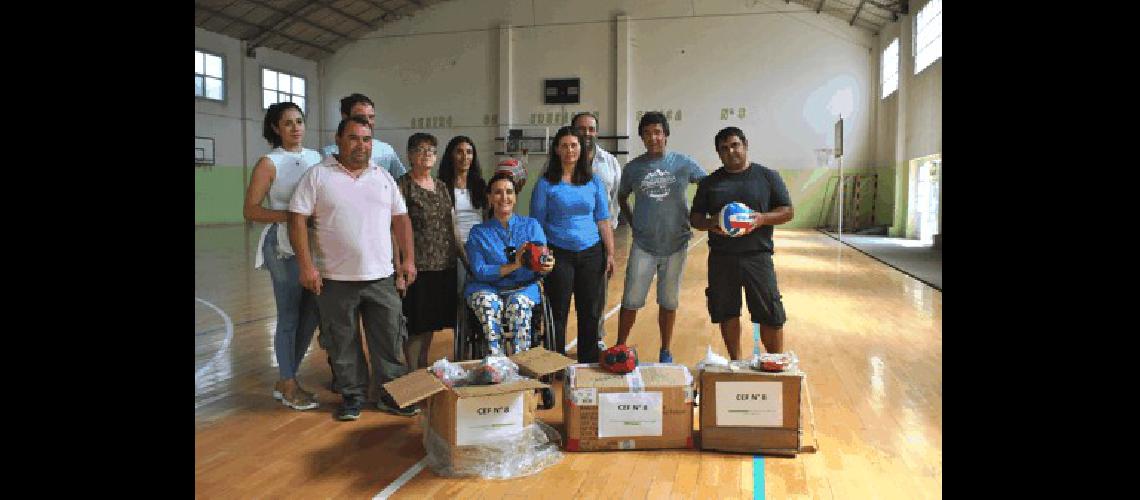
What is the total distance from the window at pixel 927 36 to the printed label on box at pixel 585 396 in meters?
12.7

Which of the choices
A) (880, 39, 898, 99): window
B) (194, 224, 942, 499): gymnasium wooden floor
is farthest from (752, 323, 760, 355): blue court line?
(880, 39, 898, 99): window

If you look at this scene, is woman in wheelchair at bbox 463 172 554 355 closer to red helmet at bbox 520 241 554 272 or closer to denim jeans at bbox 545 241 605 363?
red helmet at bbox 520 241 554 272

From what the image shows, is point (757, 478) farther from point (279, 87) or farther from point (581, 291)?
point (279, 87)

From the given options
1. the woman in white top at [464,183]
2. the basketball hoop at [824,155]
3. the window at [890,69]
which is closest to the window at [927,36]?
the window at [890,69]

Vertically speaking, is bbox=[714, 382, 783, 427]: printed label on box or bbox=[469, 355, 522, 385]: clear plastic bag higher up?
bbox=[469, 355, 522, 385]: clear plastic bag

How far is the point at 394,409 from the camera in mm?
3414

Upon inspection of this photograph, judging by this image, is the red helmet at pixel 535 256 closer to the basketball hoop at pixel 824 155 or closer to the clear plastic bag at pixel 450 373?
the clear plastic bag at pixel 450 373

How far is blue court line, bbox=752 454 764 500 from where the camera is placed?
2475 mm

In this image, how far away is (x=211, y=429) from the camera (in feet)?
10.5

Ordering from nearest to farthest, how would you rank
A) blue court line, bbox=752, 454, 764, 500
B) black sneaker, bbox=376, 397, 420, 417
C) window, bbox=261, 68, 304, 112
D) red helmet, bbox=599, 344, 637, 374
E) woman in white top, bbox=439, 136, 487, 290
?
blue court line, bbox=752, 454, 764, 500
red helmet, bbox=599, 344, 637, 374
black sneaker, bbox=376, 397, 420, 417
woman in white top, bbox=439, 136, 487, 290
window, bbox=261, 68, 304, 112

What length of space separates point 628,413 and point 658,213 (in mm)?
1397

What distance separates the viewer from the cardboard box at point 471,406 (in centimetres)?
267

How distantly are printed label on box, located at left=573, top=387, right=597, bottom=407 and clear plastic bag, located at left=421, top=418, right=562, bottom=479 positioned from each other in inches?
7.8
